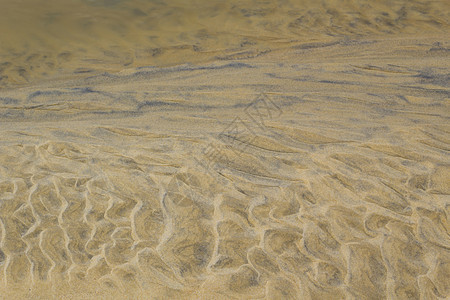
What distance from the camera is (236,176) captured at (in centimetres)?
329

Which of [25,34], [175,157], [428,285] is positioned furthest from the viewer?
[25,34]

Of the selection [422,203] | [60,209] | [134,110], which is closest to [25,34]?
[134,110]

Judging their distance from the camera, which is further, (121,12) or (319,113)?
(121,12)

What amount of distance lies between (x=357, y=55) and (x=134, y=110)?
2464mm

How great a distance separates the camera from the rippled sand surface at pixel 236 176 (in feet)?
8.95

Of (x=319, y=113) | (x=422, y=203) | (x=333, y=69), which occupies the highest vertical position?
(x=333, y=69)

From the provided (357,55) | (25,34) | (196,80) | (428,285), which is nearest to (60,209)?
(196,80)

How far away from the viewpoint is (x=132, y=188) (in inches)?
129

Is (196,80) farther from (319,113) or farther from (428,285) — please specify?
(428,285)

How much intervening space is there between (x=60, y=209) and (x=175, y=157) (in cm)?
96

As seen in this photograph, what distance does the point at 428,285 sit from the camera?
259cm

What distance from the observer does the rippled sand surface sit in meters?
2.73

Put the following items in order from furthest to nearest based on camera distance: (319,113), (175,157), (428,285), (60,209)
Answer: (319,113) < (175,157) < (60,209) < (428,285)

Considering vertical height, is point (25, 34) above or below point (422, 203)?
above
